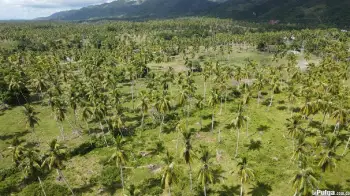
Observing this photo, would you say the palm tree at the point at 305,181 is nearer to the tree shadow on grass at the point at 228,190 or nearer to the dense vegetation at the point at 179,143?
the dense vegetation at the point at 179,143

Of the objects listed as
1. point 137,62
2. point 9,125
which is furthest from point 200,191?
point 137,62

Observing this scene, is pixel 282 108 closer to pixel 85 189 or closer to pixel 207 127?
pixel 207 127

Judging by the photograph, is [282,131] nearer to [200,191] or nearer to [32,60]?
[200,191]

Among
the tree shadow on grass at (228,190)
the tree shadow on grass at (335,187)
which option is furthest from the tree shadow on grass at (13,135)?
the tree shadow on grass at (335,187)

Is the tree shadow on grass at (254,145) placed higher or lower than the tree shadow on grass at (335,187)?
higher

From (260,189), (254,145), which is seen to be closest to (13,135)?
(254,145)

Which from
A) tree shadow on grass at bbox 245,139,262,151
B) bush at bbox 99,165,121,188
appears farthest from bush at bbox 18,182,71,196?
tree shadow on grass at bbox 245,139,262,151
